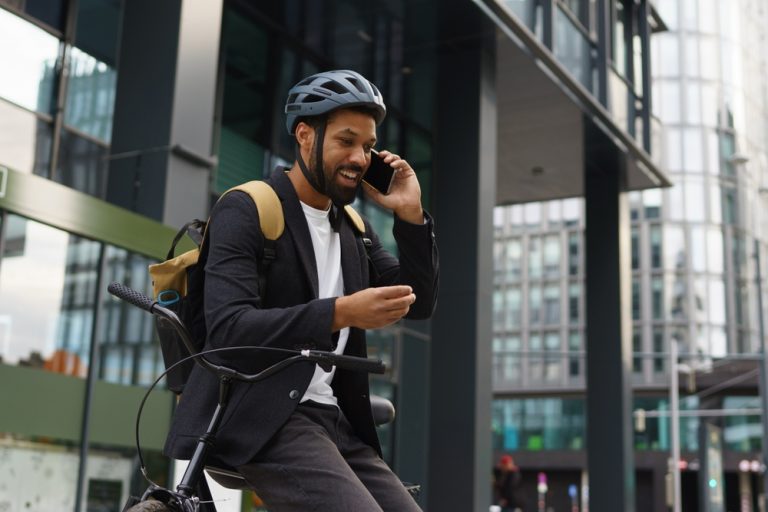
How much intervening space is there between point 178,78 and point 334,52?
24.8 ft

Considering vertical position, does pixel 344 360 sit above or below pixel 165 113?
below

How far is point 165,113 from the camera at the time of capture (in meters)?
9.00

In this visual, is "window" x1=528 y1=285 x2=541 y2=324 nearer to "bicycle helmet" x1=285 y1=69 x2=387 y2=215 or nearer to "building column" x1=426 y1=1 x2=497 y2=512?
Result: "building column" x1=426 y1=1 x2=497 y2=512

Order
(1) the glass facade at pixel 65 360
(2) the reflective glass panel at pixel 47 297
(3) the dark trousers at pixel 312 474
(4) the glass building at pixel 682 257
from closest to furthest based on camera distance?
(3) the dark trousers at pixel 312 474, (1) the glass facade at pixel 65 360, (2) the reflective glass panel at pixel 47 297, (4) the glass building at pixel 682 257

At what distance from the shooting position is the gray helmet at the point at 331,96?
105 inches

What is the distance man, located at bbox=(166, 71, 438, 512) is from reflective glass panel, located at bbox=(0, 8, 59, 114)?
31.1 ft

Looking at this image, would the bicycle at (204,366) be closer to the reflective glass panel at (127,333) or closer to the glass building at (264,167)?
the glass building at (264,167)

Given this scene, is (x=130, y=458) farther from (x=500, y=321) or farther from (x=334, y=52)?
(x=500, y=321)

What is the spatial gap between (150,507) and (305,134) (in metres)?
1.04

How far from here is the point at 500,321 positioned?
266ft

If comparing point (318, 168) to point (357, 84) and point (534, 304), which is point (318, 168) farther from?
point (534, 304)

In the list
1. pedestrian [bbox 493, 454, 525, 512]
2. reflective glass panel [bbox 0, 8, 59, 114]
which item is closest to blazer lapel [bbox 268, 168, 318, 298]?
reflective glass panel [bbox 0, 8, 59, 114]

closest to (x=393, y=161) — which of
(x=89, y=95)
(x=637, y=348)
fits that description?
(x=89, y=95)

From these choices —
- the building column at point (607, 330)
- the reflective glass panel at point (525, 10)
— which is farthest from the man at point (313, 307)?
the building column at point (607, 330)
